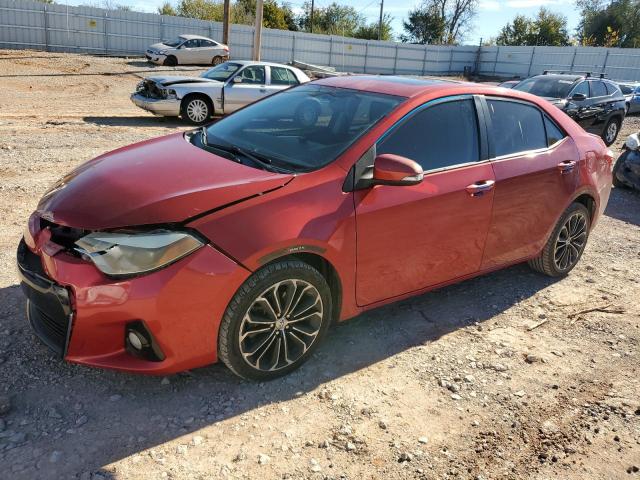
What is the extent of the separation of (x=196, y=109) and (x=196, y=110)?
22mm

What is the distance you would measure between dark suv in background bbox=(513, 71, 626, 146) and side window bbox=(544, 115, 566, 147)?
8.27m

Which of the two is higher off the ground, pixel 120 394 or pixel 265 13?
pixel 265 13

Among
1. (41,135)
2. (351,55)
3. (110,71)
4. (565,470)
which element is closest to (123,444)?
(565,470)

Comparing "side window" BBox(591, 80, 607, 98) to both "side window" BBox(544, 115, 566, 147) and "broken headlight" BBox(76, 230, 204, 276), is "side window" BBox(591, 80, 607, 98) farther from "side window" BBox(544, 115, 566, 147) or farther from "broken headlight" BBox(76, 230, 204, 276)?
"broken headlight" BBox(76, 230, 204, 276)

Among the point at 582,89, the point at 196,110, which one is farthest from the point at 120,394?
the point at 582,89

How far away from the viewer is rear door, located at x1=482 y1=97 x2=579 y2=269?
4.02 metres

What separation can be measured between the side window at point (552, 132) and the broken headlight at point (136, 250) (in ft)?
10.6

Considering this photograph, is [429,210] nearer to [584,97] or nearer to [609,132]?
[584,97]

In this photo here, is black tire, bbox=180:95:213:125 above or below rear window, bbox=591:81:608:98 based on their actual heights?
below

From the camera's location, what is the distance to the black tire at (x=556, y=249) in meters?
4.73

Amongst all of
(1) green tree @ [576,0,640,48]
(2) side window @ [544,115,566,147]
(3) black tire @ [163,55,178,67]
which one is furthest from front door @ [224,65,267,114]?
(1) green tree @ [576,0,640,48]

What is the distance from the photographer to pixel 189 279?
267 cm

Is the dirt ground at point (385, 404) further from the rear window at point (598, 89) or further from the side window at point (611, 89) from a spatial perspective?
the side window at point (611, 89)

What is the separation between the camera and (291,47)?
114 ft
